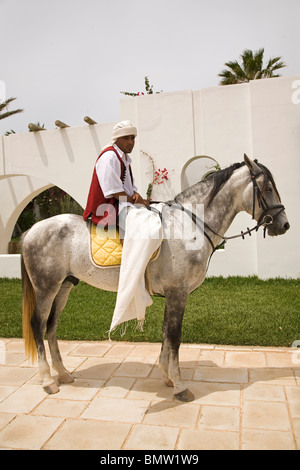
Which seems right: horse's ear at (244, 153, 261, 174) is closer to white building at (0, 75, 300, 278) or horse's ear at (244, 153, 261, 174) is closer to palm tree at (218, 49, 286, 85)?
white building at (0, 75, 300, 278)

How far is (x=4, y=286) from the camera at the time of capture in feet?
28.3

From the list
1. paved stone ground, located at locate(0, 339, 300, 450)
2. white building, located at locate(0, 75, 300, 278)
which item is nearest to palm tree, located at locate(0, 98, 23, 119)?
white building, located at locate(0, 75, 300, 278)

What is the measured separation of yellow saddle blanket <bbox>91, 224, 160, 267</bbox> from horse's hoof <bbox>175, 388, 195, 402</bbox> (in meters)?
1.23

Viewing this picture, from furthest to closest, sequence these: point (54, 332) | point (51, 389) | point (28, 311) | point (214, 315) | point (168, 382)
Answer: point (214, 315) < point (54, 332) < point (28, 311) < point (168, 382) < point (51, 389)

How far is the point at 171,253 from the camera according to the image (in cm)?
342

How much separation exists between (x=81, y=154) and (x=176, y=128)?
92.2 inches

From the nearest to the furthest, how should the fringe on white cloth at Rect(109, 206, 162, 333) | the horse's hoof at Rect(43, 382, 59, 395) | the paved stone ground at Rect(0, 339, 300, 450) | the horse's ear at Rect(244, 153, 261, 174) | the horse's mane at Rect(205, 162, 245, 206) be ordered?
the paved stone ground at Rect(0, 339, 300, 450) < the fringe on white cloth at Rect(109, 206, 162, 333) < the horse's ear at Rect(244, 153, 261, 174) < the horse's mane at Rect(205, 162, 245, 206) < the horse's hoof at Rect(43, 382, 59, 395)

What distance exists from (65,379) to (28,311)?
0.75 m

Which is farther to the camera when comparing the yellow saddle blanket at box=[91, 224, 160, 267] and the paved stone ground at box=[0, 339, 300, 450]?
the yellow saddle blanket at box=[91, 224, 160, 267]

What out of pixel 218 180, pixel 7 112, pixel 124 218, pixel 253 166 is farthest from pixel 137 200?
pixel 7 112

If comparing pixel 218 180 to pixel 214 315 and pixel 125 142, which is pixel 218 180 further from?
pixel 214 315

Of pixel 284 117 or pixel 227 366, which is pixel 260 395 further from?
pixel 284 117

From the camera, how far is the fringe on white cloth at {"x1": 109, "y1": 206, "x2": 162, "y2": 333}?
3.24 m

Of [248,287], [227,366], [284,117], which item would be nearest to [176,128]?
[284,117]
